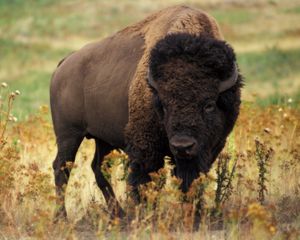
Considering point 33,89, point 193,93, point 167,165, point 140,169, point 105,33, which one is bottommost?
point 33,89

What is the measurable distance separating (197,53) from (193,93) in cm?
40

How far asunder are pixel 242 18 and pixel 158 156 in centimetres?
3918

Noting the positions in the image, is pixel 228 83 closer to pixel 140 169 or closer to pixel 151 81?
pixel 151 81

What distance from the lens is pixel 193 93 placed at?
273 inches

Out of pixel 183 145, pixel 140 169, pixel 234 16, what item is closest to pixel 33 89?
pixel 234 16

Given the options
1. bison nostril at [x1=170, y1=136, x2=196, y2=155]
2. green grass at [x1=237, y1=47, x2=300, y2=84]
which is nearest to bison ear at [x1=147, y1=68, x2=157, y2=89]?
bison nostril at [x1=170, y1=136, x2=196, y2=155]

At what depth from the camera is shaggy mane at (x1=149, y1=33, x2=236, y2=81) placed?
7.12 m

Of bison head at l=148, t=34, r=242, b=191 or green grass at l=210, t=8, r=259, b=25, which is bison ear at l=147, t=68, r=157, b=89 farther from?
green grass at l=210, t=8, r=259, b=25

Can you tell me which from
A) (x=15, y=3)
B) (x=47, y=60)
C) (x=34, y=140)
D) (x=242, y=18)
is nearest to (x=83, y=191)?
(x=34, y=140)

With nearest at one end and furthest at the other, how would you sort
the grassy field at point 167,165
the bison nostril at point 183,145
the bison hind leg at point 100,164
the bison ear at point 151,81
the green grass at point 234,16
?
the grassy field at point 167,165
the bison nostril at point 183,145
the bison ear at point 151,81
the bison hind leg at point 100,164
the green grass at point 234,16

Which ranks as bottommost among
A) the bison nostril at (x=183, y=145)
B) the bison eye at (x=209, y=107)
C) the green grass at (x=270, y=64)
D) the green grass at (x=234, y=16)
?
the green grass at (x=270, y=64)

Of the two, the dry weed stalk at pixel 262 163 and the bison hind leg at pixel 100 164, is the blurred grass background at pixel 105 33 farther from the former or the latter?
the dry weed stalk at pixel 262 163

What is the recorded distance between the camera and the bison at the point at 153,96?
7.01 metres

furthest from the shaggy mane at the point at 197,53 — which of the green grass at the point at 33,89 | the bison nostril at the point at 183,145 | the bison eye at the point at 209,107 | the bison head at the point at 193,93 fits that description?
the green grass at the point at 33,89
